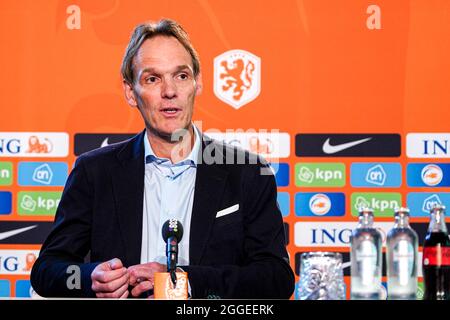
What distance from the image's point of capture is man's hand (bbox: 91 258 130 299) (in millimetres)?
2299

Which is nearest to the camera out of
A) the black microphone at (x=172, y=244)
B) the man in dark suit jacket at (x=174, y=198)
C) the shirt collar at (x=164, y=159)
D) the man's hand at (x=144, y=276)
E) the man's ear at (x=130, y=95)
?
the black microphone at (x=172, y=244)

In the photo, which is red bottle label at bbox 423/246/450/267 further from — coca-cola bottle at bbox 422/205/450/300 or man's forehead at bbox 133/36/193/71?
man's forehead at bbox 133/36/193/71

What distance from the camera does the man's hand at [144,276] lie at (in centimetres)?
229

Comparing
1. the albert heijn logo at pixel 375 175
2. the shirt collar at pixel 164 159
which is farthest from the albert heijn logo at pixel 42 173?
the albert heijn logo at pixel 375 175

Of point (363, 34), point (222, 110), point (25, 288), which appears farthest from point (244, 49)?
point (25, 288)

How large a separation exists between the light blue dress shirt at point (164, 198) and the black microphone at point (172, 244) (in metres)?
0.69

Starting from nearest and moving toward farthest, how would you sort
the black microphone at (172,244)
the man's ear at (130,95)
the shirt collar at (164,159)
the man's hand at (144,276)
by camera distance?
the black microphone at (172,244) < the man's hand at (144,276) < the shirt collar at (164,159) < the man's ear at (130,95)

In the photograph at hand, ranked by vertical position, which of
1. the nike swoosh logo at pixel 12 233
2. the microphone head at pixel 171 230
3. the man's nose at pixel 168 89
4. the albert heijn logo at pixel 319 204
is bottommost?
the nike swoosh logo at pixel 12 233

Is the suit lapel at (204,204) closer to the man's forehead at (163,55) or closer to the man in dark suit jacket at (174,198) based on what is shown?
the man in dark suit jacket at (174,198)

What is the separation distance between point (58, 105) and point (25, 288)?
0.86 m

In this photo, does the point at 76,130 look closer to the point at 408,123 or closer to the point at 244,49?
the point at 244,49

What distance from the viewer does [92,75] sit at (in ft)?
11.9

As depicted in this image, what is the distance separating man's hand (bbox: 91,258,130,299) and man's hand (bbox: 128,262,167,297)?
21 millimetres

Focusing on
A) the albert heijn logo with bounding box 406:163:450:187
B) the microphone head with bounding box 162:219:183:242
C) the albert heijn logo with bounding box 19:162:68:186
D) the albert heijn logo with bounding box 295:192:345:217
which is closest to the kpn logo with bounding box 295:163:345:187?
the albert heijn logo with bounding box 295:192:345:217
